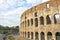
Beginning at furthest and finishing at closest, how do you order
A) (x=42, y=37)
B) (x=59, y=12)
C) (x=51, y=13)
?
(x=42, y=37), (x=51, y=13), (x=59, y=12)

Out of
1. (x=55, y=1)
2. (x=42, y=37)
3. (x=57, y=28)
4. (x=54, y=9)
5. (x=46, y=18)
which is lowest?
(x=42, y=37)

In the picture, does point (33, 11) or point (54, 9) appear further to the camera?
point (33, 11)

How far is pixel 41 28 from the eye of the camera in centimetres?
1742

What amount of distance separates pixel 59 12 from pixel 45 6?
2663mm

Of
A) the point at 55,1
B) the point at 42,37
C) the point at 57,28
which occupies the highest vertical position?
the point at 55,1

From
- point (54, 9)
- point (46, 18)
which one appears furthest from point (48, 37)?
point (54, 9)

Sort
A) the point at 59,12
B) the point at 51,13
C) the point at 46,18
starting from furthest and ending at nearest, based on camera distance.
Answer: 1. the point at 46,18
2. the point at 51,13
3. the point at 59,12

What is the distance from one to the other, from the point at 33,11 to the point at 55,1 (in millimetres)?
5476

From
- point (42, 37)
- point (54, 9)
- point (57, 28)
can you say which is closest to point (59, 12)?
point (54, 9)

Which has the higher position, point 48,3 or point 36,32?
point 48,3

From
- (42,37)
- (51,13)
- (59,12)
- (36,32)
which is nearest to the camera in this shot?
(59,12)

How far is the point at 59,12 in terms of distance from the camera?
47.7ft

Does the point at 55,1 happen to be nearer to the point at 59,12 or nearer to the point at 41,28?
the point at 59,12

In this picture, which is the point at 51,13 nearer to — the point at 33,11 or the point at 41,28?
the point at 41,28
